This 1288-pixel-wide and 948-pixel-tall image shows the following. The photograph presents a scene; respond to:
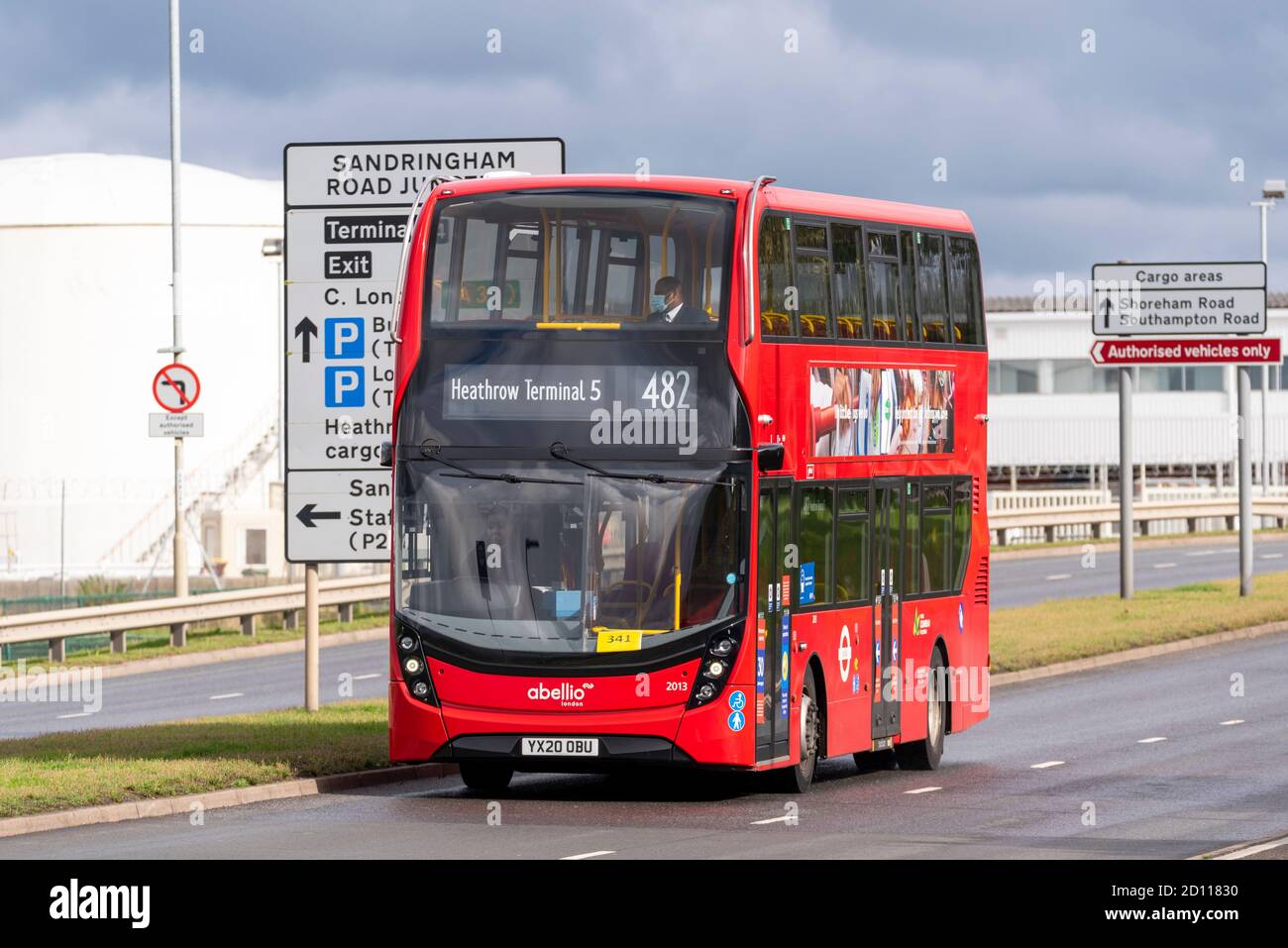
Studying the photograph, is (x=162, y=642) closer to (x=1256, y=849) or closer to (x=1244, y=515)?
(x=1244, y=515)

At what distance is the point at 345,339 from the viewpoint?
21469mm

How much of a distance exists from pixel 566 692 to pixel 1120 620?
1836cm

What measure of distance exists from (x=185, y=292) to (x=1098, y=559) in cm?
2638

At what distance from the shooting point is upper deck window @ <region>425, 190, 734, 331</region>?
657 inches

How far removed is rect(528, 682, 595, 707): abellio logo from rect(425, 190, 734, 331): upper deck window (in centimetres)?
247

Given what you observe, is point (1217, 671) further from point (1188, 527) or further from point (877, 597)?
point (1188, 527)

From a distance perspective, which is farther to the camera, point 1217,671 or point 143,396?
point 143,396

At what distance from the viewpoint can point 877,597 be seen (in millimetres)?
19141

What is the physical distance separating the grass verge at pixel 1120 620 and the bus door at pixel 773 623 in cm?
1133

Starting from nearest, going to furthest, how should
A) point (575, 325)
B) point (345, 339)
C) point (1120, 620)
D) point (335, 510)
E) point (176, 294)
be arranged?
1. point (575, 325)
2. point (345, 339)
3. point (335, 510)
4. point (1120, 620)
5. point (176, 294)

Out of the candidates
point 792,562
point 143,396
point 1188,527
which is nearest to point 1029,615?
point 792,562

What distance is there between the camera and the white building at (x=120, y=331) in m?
62.3

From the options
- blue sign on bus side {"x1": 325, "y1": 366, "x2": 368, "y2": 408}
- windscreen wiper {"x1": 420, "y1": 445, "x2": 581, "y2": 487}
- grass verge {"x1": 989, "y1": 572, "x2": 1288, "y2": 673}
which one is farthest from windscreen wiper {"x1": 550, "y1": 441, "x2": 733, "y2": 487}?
grass verge {"x1": 989, "y1": 572, "x2": 1288, "y2": 673}

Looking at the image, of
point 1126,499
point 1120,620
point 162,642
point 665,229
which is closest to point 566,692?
point 665,229
